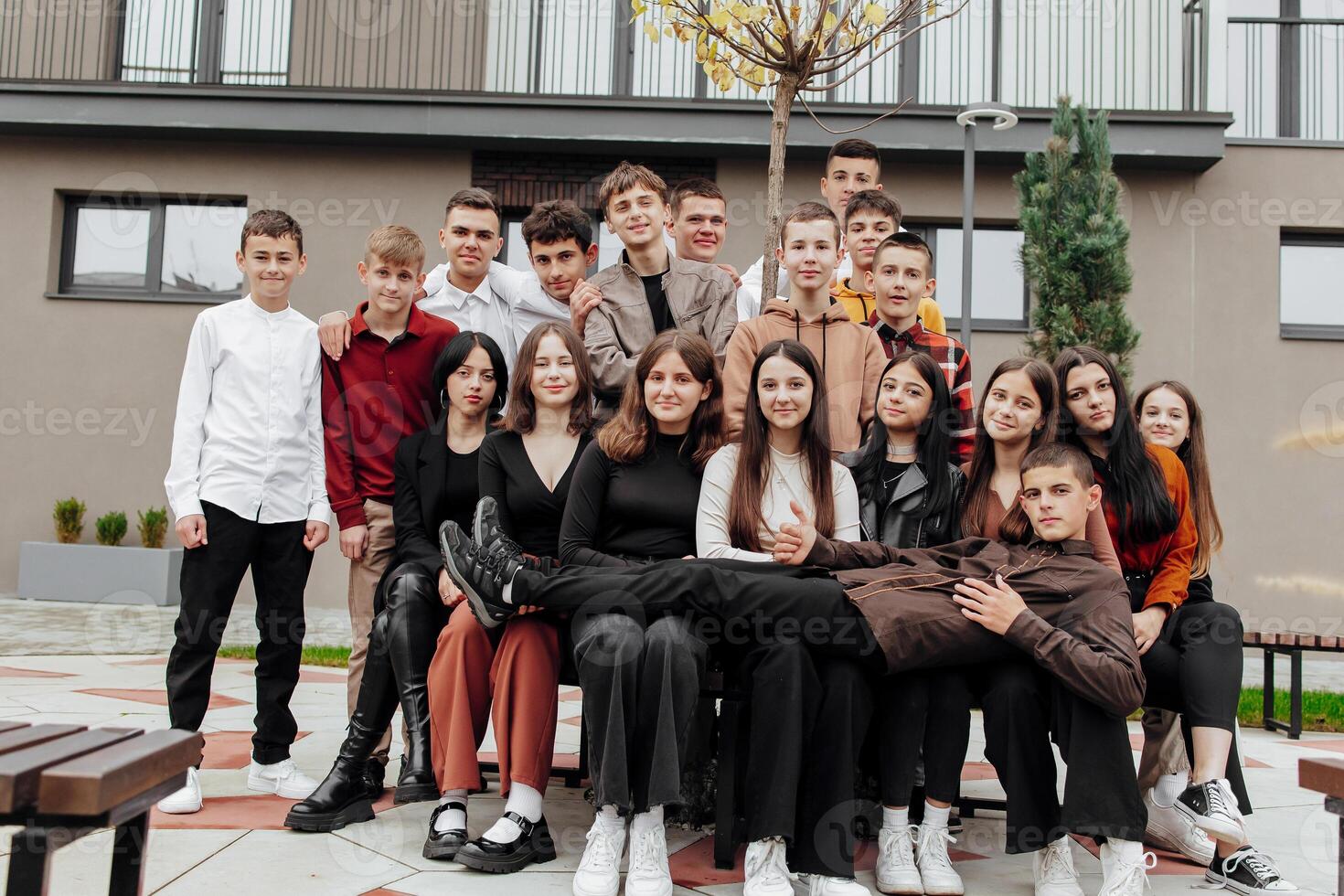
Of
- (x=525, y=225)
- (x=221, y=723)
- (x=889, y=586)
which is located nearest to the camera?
(x=889, y=586)

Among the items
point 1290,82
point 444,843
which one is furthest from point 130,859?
point 1290,82

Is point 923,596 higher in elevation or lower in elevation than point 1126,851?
higher

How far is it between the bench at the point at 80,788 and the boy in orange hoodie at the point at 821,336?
2132 mm

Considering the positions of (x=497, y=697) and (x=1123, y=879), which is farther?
(x=497, y=697)

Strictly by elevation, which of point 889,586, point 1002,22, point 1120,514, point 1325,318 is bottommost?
point 889,586

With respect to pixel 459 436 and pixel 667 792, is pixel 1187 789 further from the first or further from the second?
pixel 459 436

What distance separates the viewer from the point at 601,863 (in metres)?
2.54

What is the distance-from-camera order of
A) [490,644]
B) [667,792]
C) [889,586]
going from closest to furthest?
[667,792]
[889,586]
[490,644]

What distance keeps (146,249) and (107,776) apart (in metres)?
9.68

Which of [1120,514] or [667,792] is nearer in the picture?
[667,792]

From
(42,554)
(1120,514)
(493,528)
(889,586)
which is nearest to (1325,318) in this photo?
(1120,514)

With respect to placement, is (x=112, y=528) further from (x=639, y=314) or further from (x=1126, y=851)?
(x=1126, y=851)

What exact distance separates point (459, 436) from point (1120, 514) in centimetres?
214

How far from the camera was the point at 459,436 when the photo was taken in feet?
Result: 11.8
